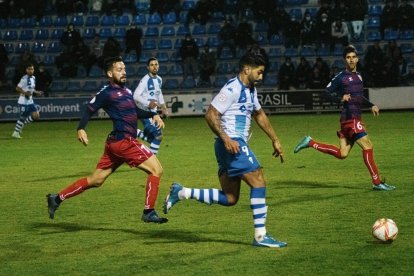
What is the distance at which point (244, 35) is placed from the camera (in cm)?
3475

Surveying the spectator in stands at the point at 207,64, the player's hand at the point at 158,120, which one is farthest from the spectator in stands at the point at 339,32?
the player's hand at the point at 158,120

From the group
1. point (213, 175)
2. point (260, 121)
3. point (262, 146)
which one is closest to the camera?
point (260, 121)

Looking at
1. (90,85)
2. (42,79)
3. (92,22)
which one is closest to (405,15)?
(90,85)

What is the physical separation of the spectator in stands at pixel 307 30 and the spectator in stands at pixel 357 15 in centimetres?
153

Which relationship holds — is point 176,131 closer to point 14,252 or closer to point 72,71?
point 72,71

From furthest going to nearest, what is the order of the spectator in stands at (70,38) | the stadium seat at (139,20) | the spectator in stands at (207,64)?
the stadium seat at (139,20)
the spectator in stands at (70,38)
the spectator in stands at (207,64)

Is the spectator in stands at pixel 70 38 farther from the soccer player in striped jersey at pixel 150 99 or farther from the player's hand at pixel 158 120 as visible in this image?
the player's hand at pixel 158 120

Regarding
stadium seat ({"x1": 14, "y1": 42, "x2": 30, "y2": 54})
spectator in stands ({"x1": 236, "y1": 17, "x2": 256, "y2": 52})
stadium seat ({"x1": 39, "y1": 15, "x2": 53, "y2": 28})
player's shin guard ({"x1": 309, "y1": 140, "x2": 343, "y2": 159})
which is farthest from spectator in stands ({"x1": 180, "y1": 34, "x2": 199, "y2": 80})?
player's shin guard ({"x1": 309, "y1": 140, "x2": 343, "y2": 159})

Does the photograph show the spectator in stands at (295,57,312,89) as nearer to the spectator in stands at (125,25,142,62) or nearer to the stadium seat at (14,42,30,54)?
the spectator in stands at (125,25,142,62)

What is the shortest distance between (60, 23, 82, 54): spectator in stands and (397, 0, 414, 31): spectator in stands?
41.2 ft

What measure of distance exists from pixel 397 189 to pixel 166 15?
2558 centimetres

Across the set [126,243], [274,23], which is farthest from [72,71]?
[126,243]

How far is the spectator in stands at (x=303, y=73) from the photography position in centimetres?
3334

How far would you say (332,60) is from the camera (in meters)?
36.2
